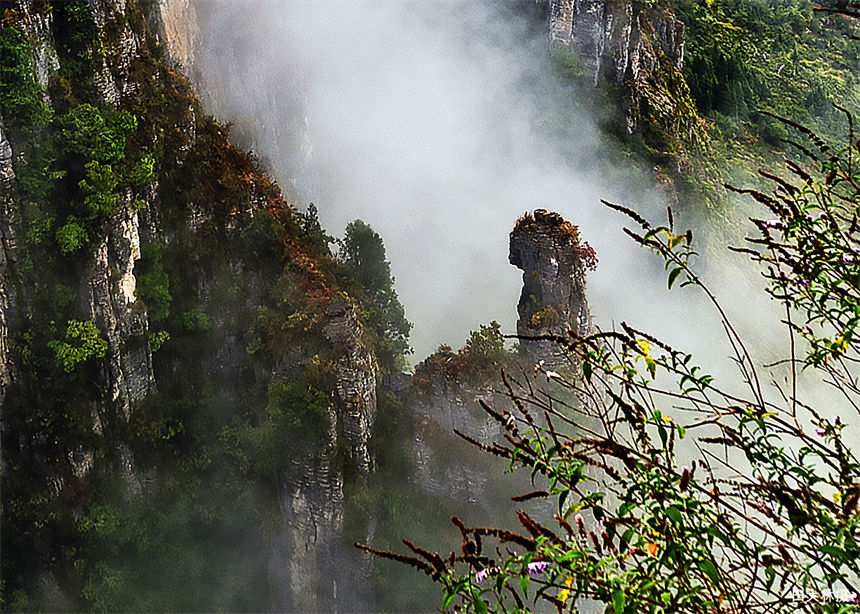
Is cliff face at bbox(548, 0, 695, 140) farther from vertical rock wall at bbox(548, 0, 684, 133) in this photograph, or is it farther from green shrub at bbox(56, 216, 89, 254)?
green shrub at bbox(56, 216, 89, 254)

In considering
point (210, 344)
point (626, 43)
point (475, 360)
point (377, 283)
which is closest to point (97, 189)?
point (210, 344)

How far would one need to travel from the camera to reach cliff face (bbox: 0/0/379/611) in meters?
11.3

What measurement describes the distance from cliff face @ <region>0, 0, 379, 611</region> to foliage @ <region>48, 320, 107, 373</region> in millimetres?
31

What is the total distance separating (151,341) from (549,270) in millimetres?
6782

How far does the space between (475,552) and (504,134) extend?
21610 mm

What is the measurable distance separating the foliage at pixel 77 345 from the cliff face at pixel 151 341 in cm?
3

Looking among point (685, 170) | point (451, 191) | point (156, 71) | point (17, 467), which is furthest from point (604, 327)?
point (17, 467)

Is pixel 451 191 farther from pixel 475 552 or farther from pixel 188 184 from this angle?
pixel 475 552

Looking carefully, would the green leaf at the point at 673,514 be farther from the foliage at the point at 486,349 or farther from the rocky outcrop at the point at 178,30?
the rocky outcrop at the point at 178,30

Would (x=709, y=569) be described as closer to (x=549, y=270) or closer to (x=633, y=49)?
(x=549, y=270)

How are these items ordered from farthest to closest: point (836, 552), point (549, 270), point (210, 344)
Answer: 1. point (549, 270)
2. point (210, 344)
3. point (836, 552)

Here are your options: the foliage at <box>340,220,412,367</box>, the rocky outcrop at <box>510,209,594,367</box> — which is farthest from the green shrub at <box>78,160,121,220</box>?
the rocky outcrop at <box>510,209,594,367</box>

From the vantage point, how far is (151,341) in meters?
12.7

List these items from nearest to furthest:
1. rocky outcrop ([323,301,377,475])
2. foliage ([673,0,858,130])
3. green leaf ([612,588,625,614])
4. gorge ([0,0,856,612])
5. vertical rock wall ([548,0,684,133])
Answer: green leaf ([612,588,625,614]) → gorge ([0,0,856,612]) → rocky outcrop ([323,301,377,475]) → vertical rock wall ([548,0,684,133]) → foliage ([673,0,858,130])
